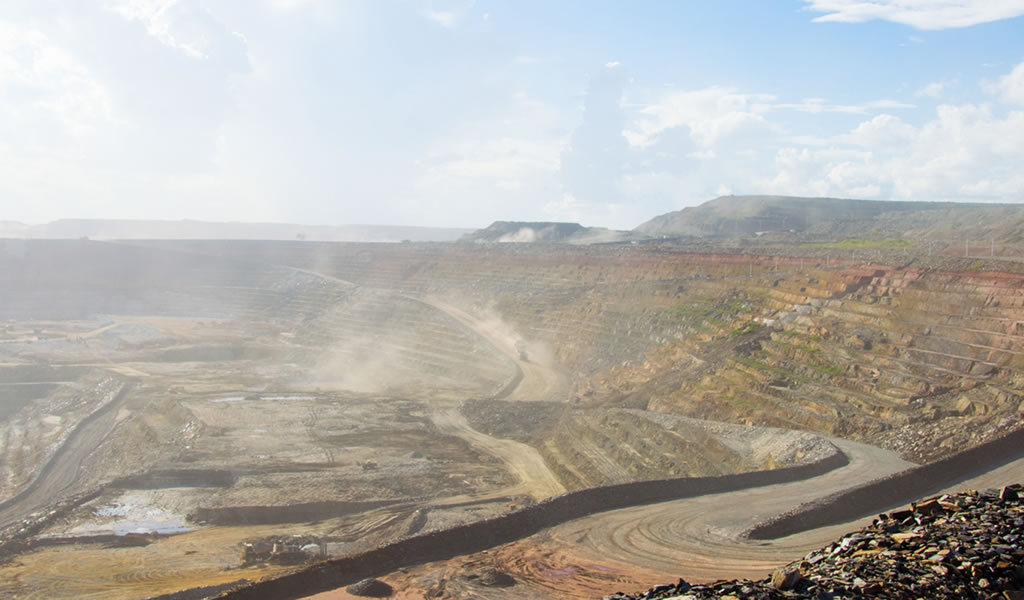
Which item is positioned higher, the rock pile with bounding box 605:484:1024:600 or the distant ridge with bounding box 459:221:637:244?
the distant ridge with bounding box 459:221:637:244

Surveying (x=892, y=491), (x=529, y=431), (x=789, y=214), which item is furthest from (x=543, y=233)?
(x=892, y=491)

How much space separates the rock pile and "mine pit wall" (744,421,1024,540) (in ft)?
18.3

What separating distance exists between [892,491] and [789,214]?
121 meters

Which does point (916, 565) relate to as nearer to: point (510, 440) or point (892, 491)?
point (892, 491)

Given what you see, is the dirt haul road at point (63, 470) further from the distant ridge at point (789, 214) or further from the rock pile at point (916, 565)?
the distant ridge at point (789, 214)

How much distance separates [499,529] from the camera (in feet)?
68.0

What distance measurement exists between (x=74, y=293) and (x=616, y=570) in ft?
319

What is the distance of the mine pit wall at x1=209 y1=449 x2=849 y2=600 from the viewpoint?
1739cm

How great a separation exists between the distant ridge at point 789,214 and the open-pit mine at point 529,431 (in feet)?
150

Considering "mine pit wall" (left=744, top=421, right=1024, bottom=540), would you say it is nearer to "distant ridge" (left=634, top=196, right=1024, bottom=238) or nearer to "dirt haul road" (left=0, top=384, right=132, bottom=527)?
"dirt haul road" (left=0, top=384, right=132, bottom=527)

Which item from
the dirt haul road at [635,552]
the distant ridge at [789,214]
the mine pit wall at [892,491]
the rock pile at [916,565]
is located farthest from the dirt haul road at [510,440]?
the distant ridge at [789,214]

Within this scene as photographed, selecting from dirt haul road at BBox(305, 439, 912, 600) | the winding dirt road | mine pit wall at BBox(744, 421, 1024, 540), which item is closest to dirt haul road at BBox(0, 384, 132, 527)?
the winding dirt road

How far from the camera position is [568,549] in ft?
65.6

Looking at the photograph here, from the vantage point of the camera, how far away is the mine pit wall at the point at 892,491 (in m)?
20.5
